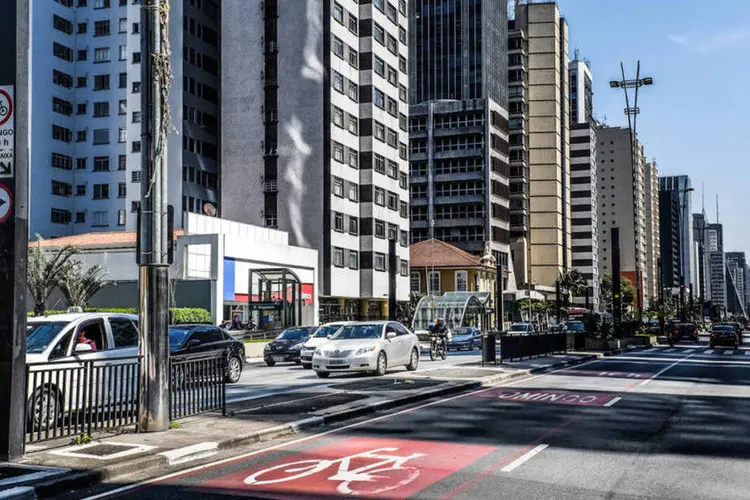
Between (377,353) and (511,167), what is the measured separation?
10544 centimetres

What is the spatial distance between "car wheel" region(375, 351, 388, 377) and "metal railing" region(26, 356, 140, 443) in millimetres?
11208

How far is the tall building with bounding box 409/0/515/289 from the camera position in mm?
109125

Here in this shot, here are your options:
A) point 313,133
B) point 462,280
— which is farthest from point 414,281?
point 313,133

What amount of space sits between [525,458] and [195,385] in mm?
5390

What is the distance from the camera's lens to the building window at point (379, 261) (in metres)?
72.9

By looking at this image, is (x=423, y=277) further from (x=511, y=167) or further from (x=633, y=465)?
(x=633, y=465)

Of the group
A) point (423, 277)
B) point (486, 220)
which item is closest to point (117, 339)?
point (423, 277)

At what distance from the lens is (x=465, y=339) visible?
49.1m

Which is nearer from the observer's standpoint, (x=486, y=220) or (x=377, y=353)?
(x=377, y=353)

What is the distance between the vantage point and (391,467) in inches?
376

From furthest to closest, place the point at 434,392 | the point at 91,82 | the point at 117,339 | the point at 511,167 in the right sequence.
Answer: the point at 511,167
the point at 91,82
the point at 434,392
the point at 117,339

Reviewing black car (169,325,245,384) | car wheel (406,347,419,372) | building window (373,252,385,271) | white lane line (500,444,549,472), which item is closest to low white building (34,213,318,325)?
building window (373,252,385,271)

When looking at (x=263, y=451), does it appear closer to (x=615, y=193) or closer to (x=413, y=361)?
(x=413, y=361)

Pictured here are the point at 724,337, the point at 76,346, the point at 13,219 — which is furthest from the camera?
the point at 724,337
